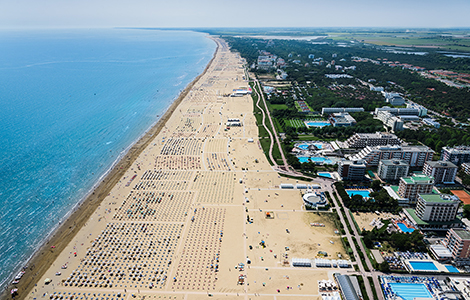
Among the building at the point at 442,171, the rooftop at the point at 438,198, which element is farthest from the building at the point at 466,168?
the rooftop at the point at 438,198

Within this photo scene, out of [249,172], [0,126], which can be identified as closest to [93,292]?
[249,172]

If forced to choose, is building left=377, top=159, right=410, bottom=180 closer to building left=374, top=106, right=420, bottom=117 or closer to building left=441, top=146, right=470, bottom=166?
building left=441, top=146, right=470, bottom=166

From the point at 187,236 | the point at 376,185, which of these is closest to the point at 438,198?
the point at 376,185

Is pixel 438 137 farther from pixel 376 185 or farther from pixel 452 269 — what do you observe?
pixel 452 269

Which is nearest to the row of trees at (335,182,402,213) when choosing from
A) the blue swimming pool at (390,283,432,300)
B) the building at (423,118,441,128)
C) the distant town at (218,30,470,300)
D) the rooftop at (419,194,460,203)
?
the distant town at (218,30,470,300)

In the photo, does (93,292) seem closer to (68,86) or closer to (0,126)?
(0,126)

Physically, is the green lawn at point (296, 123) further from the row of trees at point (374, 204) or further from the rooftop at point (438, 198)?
the rooftop at point (438, 198)
